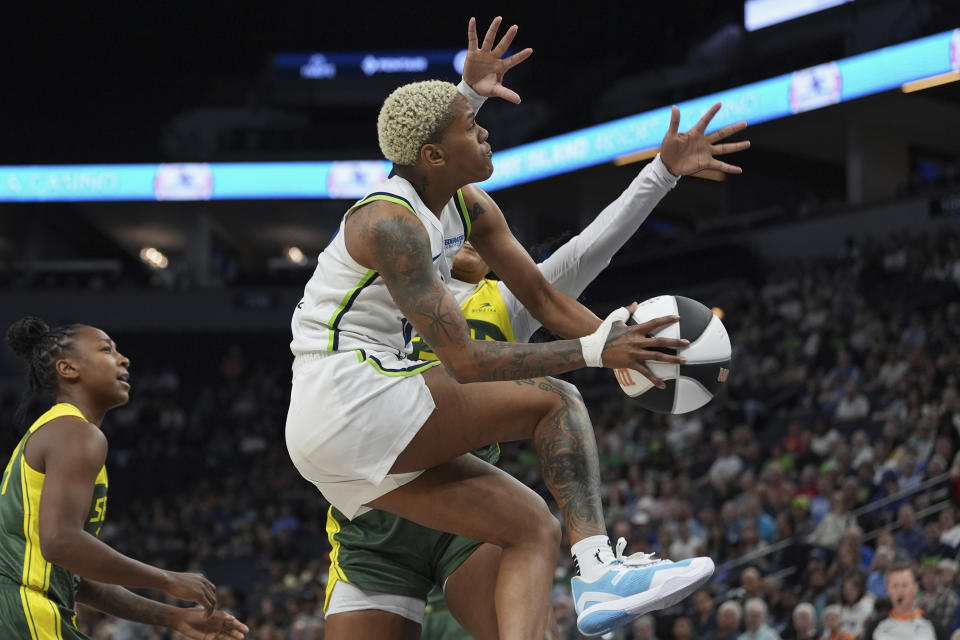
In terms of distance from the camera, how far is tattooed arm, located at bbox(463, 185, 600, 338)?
3973mm

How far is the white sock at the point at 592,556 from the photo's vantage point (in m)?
3.26

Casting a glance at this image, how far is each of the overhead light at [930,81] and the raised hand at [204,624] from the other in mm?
16473

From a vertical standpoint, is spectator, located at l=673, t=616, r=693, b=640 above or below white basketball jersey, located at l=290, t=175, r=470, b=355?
above

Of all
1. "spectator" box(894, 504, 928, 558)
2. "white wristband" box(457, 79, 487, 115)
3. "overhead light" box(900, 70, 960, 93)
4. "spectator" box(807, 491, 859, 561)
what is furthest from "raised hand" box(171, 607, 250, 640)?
"overhead light" box(900, 70, 960, 93)

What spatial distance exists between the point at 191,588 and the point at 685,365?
201cm

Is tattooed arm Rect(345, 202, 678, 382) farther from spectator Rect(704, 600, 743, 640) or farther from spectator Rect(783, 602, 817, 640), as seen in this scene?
spectator Rect(704, 600, 743, 640)

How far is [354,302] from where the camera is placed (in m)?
3.52

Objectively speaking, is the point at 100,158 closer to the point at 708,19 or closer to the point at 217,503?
the point at 217,503

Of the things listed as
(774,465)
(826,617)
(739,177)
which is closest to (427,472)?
(826,617)

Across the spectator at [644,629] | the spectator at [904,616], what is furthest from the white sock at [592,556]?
the spectator at [644,629]

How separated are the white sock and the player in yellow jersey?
1.51 meters

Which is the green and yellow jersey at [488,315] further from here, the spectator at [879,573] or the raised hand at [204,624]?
the spectator at [879,573]

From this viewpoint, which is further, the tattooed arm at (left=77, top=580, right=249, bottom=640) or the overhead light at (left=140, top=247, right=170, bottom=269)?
the overhead light at (left=140, top=247, right=170, bottom=269)

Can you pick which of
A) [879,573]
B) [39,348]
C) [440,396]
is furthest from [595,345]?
[879,573]
